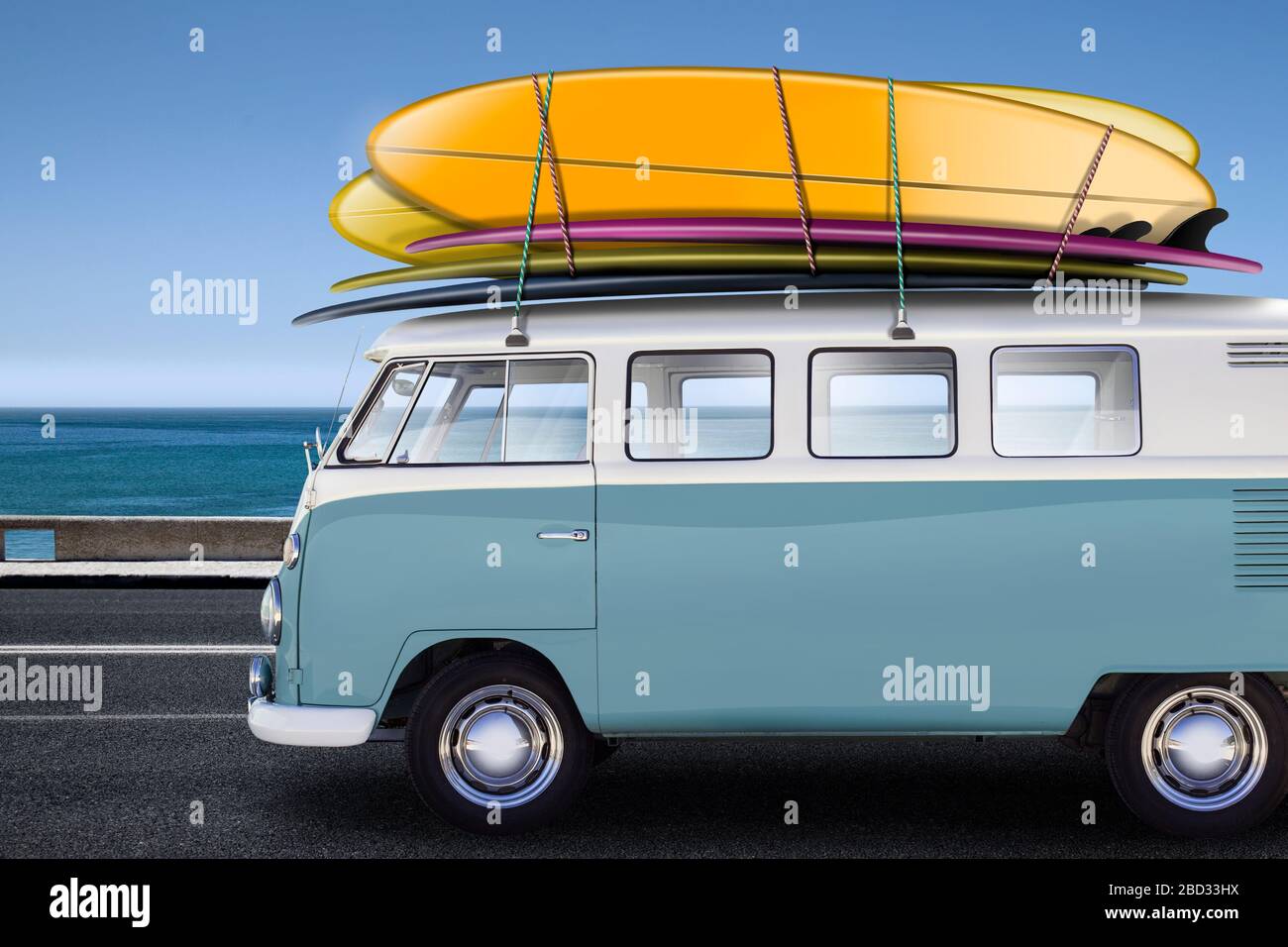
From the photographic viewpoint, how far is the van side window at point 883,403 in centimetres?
508

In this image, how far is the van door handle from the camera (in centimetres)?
502

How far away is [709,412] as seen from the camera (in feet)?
18.4

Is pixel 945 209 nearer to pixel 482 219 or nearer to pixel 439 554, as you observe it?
pixel 482 219

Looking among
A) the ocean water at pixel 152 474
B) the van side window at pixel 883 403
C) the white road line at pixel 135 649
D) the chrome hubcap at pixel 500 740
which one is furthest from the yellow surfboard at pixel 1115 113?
the ocean water at pixel 152 474

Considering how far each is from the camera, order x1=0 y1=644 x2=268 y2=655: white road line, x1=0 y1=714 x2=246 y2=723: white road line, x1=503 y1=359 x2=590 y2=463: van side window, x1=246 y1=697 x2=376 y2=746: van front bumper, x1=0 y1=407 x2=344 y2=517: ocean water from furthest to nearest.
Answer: x1=0 y1=407 x2=344 y2=517: ocean water
x1=0 y1=644 x2=268 y2=655: white road line
x1=0 y1=714 x2=246 y2=723: white road line
x1=503 y1=359 x2=590 y2=463: van side window
x1=246 y1=697 x2=376 y2=746: van front bumper

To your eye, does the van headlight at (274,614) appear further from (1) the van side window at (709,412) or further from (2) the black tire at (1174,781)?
(2) the black tire at (1174,781)

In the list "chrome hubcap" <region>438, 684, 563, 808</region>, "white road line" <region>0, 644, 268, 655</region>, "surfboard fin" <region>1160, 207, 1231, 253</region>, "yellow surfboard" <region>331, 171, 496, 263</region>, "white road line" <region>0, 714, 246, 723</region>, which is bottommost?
"white road line" <region>0, 714, 246, 723</region>

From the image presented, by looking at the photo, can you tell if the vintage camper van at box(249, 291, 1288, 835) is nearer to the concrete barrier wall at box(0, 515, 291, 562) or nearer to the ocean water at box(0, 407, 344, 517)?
the concrete barrier wall at box(0, 515, 291, 562)

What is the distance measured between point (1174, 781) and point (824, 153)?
295 cm

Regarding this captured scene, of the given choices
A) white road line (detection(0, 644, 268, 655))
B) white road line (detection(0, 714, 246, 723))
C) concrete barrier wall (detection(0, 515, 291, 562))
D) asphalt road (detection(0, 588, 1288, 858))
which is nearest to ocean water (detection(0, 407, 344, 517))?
concrete barrier wall (detection(0, 515, 291, 562))

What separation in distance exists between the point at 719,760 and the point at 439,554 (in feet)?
7.62

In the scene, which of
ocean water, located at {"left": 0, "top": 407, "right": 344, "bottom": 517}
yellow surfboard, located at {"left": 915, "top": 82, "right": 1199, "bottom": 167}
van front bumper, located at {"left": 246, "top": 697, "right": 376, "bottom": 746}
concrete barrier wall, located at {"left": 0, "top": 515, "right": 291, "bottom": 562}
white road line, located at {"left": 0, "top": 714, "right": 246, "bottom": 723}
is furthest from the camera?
ocean water, located at {"left": 0, "top": 407, "right": 344, "bottom": 517}

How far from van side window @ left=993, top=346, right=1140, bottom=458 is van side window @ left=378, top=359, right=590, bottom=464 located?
172 centimetres

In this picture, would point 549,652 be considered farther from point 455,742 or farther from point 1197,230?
point 1197,230
